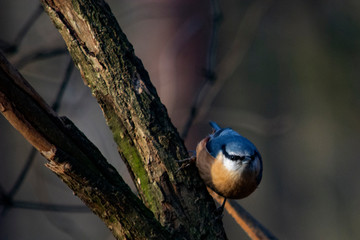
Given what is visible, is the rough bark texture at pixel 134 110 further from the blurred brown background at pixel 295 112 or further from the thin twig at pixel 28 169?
→ the blurred brown background at pixel 295 112

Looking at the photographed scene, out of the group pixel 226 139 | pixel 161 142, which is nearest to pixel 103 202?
pixel 161 142

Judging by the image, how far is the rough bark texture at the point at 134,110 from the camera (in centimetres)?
175

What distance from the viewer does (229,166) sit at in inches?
86.4

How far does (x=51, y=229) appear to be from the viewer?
221 inches

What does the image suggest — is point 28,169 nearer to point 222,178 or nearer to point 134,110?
point 134,110

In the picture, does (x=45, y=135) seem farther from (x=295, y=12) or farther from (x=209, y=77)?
(x=295, y=12)

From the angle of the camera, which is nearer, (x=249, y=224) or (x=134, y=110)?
(x=134, y=110)

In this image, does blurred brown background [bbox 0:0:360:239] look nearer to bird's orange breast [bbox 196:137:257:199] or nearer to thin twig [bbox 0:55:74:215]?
thin twig [bbox 0:55:74:215]

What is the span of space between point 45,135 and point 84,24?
1.97 ft

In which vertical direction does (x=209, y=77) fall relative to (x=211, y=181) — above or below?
above

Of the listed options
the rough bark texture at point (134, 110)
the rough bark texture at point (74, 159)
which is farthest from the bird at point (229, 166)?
the rough bark texture at point (74, 159)

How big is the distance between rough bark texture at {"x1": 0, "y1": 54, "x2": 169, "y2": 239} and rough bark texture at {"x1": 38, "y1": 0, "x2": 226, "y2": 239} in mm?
245

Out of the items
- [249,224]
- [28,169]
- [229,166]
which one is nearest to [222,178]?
[229,166]

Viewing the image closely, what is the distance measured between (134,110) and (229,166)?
0.65m
